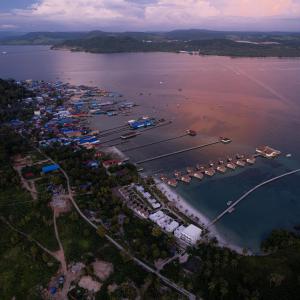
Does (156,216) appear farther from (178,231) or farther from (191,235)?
(191,235)

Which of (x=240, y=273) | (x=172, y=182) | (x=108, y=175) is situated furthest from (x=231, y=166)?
(x=240, y=273)

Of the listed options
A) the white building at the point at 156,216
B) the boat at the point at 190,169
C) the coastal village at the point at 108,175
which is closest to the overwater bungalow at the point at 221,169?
the coastal village at the point at 108,175

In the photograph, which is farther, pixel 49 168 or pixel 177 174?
pixel 177 174

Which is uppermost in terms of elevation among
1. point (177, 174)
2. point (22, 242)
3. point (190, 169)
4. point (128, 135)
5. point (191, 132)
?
point (22, 242)

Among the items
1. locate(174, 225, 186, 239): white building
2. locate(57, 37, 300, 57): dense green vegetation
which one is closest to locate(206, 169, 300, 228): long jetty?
locate(174, 225, 186, 239): white building

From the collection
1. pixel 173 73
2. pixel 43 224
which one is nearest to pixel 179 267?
pixel 43 224

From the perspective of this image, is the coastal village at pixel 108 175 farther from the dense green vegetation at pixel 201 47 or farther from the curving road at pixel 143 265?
the dense green vegetation at pixel 201 47
